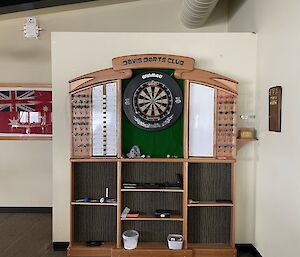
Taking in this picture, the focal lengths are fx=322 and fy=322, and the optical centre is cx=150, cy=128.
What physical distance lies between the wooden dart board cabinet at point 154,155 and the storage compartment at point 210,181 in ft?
0.04

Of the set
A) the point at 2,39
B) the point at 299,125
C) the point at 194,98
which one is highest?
the point at 2,39

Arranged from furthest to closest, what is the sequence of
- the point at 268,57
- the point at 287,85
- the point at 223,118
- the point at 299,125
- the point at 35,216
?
the point at 35,216 < the point at 223,118 < the point at 268,57 < the point at 287,85 < the point at 299,125

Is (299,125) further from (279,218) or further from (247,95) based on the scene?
(247,95)

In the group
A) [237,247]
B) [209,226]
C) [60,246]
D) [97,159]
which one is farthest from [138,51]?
[237,247]

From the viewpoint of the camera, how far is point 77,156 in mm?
3594

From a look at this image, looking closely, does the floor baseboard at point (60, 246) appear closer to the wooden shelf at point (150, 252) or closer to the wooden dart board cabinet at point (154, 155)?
the wooden dart board cabinet at point (154, 155)

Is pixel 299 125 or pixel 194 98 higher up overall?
pixel 194 98

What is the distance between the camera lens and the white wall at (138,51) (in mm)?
3711

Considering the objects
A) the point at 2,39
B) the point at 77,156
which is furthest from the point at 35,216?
the point at 2,39

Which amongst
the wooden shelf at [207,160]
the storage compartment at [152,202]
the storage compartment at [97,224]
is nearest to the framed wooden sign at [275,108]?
the wooden shelf at [207,160]

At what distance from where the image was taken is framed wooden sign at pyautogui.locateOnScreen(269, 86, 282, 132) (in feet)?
9.75

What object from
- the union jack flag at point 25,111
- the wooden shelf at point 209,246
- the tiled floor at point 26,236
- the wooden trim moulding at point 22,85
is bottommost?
the tiled floor at point 26,236

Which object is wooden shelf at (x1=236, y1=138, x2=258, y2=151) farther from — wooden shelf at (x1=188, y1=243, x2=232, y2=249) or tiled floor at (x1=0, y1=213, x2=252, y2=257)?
tiled floor at (x1=0, y1=213, x2=252, y2=257)

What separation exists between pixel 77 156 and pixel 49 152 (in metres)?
1.75
